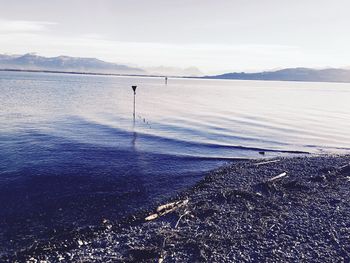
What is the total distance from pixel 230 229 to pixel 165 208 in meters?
4.56

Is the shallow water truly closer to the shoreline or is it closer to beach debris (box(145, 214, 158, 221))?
beach debris (box(145, 214, 158, 221))

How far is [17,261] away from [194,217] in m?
9.67

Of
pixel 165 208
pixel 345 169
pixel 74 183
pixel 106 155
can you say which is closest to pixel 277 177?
pixel 345 169

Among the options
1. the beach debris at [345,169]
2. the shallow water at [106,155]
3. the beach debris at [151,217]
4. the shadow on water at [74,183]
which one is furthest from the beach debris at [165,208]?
the beach debris at [345,169]

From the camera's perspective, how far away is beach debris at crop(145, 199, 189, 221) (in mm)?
19961

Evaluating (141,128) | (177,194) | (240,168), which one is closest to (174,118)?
(141,128)

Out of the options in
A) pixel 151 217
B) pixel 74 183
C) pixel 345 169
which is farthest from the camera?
pixel 345 169

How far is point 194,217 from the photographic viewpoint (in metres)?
19.9

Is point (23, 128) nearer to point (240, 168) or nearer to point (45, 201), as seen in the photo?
point (45, 201)

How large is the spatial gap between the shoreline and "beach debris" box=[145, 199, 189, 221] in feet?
0.20

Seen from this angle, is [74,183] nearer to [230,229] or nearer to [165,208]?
[165,208]

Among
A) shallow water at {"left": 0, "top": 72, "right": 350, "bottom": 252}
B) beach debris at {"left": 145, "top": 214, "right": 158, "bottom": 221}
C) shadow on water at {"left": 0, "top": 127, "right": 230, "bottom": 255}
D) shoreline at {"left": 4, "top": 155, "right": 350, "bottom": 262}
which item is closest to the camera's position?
shoreline at {"left": 4, "top": 155, "right": 350, "bottom": 262}

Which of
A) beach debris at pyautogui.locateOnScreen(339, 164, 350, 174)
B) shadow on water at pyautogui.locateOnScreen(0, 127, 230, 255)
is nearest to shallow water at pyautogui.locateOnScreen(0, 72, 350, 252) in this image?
shadow on water at pyautogui.locateOnScreen(0, 127, 230, 255)

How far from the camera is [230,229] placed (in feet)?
60.4
